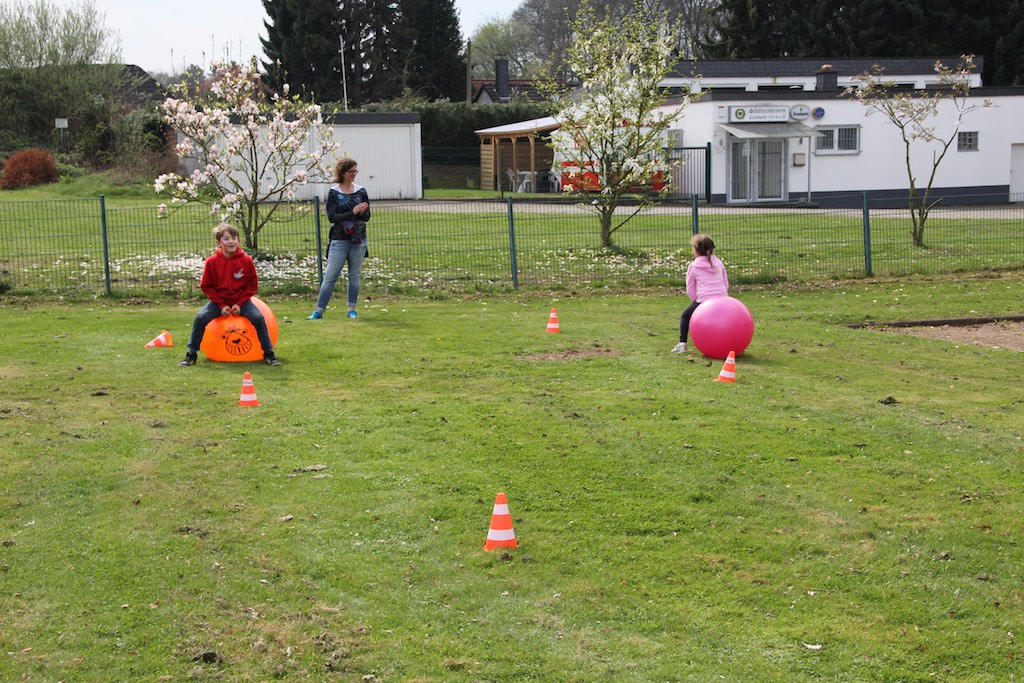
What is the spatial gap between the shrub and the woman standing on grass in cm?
3133

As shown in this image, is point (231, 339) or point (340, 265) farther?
point (340, 265)

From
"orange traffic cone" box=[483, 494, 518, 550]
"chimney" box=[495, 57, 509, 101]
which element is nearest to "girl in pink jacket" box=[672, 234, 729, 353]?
"orange traffic cone" box=[483, 494, 518, 550]

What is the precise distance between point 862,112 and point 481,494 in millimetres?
37828

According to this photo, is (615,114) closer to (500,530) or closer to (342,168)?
(342,168)

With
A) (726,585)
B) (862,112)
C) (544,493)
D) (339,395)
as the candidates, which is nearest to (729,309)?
(339,395)

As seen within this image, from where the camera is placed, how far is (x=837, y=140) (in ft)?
136

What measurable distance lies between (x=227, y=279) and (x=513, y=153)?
38607mm

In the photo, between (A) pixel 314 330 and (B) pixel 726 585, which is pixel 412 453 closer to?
(B) pixel 726 585

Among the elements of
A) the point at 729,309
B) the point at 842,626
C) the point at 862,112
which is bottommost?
the point at 842,626

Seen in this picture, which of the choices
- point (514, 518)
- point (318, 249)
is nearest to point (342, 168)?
point (318, 249)

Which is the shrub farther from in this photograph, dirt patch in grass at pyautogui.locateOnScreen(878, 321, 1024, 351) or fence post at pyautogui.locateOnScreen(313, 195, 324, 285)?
dirt patch in grass at pyautogui.locateOnScreen(878, 321, 1024, 351)

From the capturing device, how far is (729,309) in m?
Result: 11.6

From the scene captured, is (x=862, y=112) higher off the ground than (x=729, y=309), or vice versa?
(x=862, y=112)

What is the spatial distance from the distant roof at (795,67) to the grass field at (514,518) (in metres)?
36.1
